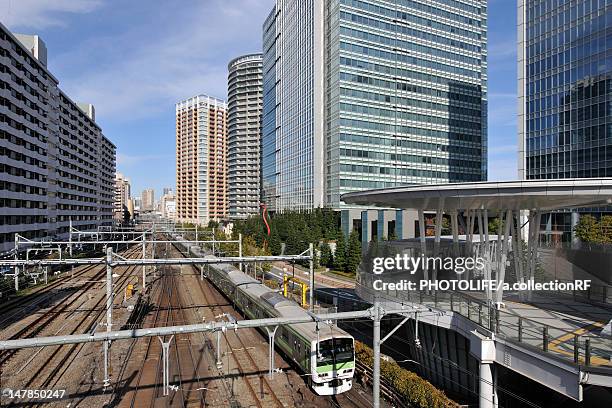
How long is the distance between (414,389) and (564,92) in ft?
204

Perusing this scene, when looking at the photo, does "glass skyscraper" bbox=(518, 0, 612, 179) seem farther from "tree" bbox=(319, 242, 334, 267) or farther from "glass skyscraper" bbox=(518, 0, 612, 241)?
"tree" bbox=(319, 242, 334, 267)

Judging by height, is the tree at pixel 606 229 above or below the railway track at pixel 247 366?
above

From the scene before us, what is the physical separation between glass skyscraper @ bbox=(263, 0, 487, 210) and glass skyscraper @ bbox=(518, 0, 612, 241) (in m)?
16.9

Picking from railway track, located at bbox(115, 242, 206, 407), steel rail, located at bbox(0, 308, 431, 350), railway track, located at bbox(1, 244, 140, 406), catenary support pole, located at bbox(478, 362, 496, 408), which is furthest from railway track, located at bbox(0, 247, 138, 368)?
catenary support pole, located at bbox(478, 362, 496, 408)

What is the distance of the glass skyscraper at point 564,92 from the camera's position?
57.5 meters

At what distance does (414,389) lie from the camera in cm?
1703

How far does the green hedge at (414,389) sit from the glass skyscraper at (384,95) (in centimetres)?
5537

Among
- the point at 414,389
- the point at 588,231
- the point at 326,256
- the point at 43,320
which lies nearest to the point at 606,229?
the point at 588,231

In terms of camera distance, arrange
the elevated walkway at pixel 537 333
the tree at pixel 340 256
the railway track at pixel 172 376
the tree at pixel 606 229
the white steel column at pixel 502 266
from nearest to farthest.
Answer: the elevated walkway at pixel 537 333 < the railway track at pixel 172 376 < the white steel column at pixel 502 266 < the tree at pixel 606 229 < the tree at pixel 340 256

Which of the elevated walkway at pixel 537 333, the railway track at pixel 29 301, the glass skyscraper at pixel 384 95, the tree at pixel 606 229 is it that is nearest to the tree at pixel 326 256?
the glass skyscraper at pixel 384 95

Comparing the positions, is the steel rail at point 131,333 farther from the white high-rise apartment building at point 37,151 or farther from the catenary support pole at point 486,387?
the white high-rise apartment building at point 37,151

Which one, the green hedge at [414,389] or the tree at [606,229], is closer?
the green hedge at [414,389]

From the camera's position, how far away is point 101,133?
120938mm

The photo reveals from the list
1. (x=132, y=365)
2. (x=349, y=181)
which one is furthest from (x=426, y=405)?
(x=349, y=181)
